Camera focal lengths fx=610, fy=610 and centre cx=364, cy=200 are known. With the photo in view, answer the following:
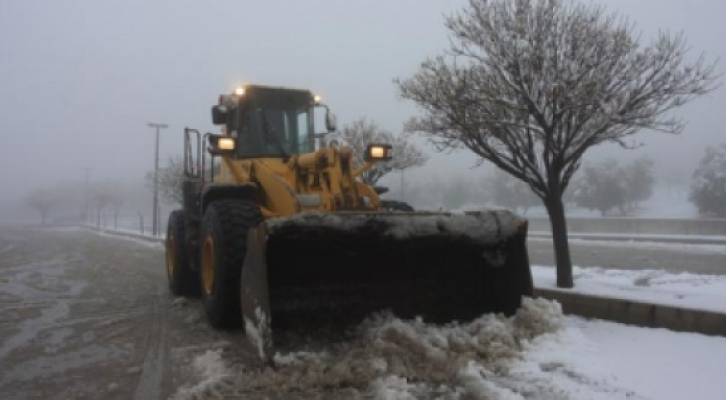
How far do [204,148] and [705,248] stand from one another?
18.5 metres

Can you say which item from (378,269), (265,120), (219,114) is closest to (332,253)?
(378,269)

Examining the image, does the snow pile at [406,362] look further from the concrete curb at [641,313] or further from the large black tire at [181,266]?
A: the large black tire at [181,266]

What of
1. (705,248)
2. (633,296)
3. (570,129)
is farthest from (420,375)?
(705,248)

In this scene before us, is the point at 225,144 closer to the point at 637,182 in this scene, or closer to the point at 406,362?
the point at 406,362

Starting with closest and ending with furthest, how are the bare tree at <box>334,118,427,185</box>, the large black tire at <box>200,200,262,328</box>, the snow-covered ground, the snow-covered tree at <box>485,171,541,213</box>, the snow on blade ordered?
the snow-covered ground → the snow on blade → the large black tire at <box>200,200,262,328</box> → the bare tree at <box>334,118,427,185</box> → the snow-covered tree at <box>485,171,541,213</box>

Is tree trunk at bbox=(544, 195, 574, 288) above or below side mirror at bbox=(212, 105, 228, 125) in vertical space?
below

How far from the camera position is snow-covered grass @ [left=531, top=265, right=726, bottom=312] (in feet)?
20.1

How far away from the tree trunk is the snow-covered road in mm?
1306

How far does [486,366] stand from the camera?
4.64 m

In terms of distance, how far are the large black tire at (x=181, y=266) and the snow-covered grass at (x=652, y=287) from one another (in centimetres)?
471

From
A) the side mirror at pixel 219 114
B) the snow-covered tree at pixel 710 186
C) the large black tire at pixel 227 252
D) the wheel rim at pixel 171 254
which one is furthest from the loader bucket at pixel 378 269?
the snow-covered tree at pixel 710 186

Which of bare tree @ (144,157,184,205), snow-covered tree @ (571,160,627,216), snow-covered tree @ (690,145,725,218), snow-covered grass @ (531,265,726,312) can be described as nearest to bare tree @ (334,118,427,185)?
snow-covered grass @ (531,265,726,312)

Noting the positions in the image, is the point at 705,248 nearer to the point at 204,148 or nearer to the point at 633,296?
the point at 633,296

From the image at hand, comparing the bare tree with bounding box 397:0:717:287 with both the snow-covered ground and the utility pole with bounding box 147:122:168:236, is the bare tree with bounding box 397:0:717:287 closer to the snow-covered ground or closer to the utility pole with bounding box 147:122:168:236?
the snow-covered ground
